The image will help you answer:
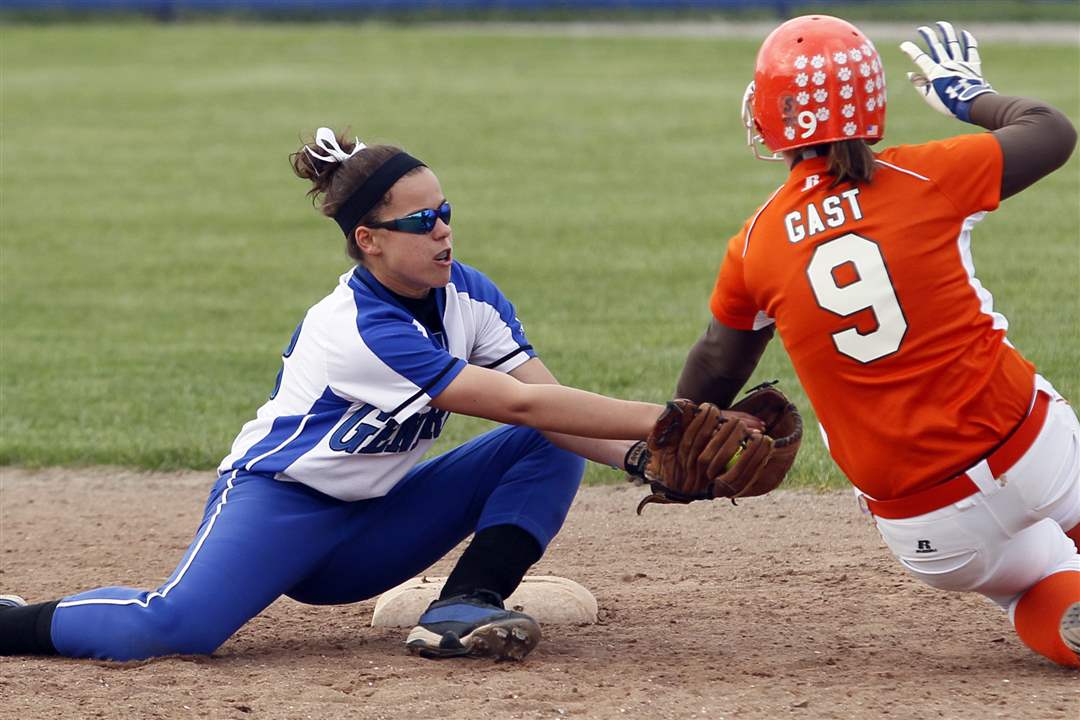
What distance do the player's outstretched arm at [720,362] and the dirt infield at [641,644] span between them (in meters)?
0.74

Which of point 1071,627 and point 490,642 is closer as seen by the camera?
point 1071,627

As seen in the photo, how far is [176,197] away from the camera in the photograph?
1511 cm

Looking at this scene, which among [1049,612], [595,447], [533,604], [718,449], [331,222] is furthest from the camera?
[331,222]

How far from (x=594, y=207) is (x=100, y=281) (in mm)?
4664

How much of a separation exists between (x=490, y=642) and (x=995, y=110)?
6.25 feet

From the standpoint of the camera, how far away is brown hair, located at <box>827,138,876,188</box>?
3.70m

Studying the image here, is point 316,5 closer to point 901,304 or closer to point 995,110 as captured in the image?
point 995,110

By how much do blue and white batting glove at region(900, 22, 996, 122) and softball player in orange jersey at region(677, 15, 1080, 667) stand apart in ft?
0.26

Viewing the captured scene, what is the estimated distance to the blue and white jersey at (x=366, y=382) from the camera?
13.7 feet

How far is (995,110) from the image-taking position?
3.87 meters

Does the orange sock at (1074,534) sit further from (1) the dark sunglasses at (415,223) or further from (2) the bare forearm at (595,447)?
(1) the dark sunglasses at (415,223)

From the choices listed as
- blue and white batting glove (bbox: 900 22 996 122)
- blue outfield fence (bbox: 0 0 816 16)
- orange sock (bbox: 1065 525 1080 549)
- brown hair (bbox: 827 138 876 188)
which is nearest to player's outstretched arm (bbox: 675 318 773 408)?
brown hair (bbox: 827 138 876 188)

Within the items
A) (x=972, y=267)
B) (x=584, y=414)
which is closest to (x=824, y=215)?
(x=972, y=267)

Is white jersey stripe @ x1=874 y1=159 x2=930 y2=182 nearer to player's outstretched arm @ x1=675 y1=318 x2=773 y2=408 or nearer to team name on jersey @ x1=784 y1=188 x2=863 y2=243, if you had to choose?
team name on jersey @ x1=784 y1=188 x2=863 y2=243
